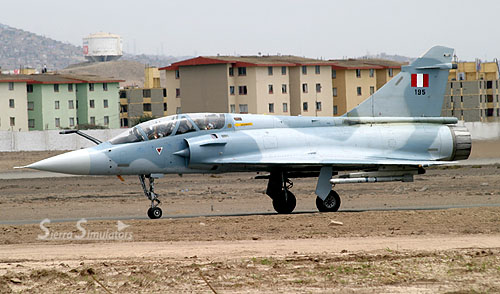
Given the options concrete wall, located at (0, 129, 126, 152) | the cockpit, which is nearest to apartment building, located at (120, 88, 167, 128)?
concrete wall, located at (0, 129, 126, 152)

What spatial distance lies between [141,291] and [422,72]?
15165mm

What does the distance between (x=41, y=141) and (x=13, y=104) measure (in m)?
26.6

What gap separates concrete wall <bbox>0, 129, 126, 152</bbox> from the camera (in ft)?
211

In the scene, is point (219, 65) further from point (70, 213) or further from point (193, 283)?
point (193, 283)

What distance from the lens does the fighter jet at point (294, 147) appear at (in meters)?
22.1

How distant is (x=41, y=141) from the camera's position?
65438 millimetres

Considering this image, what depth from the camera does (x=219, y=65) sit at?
81062 millimetres

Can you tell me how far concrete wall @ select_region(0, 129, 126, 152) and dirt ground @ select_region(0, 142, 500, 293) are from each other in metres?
35.2

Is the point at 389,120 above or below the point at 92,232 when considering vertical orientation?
above

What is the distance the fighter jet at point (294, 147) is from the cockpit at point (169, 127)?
0.03 meters

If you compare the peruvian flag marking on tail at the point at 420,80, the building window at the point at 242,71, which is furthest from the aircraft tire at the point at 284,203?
the building window at the point at 242,71

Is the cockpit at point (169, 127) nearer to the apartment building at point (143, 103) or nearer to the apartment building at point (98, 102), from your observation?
the apartment building at point (98, 102)

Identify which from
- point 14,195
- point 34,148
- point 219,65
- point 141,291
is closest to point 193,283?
point 141,291

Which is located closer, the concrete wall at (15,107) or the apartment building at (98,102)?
the concrete wall at (15,107)
